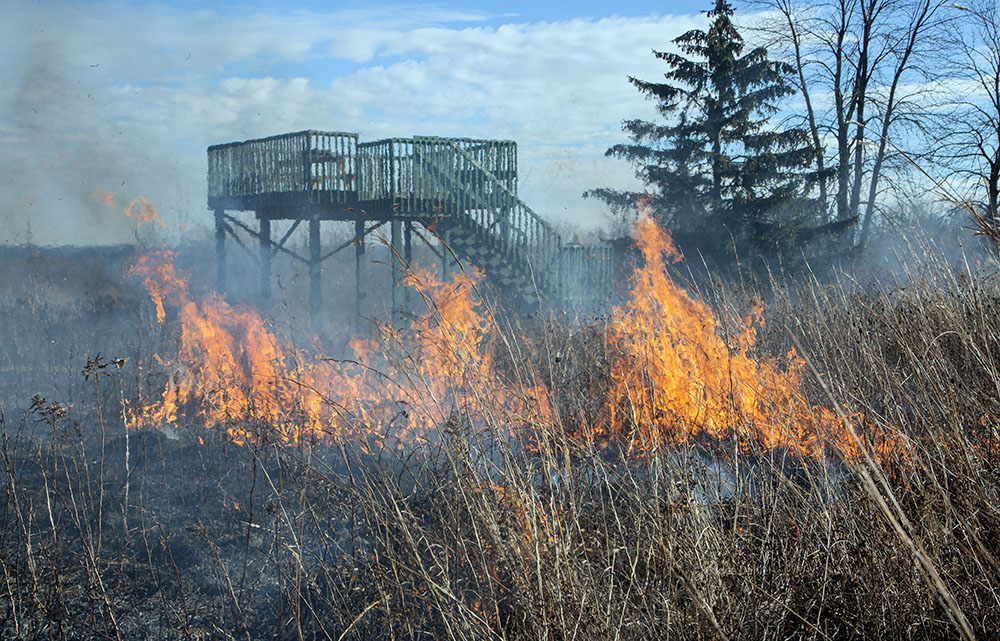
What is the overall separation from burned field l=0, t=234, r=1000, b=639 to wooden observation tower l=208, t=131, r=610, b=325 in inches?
141

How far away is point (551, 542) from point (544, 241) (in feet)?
39.5

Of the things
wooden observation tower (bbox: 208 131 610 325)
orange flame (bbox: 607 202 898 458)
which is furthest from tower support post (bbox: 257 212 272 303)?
orange flame (bbox: 607 202 898 458)

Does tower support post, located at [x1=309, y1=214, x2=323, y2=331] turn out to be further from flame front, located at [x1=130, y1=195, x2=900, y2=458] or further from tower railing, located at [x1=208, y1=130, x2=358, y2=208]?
flame front, located at [x1=130, y1=195, x2=900, y2=458]

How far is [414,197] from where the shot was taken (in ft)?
43.4

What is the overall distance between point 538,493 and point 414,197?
10.5m

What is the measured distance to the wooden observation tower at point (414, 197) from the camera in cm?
1329

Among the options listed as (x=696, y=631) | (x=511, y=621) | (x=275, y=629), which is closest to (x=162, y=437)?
(x=275, y=629)

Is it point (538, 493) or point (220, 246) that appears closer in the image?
point (538, 493)

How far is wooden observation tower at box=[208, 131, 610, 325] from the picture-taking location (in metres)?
13.3

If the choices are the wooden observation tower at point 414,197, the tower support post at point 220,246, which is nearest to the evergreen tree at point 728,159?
the wooden observation tower at point 414,197

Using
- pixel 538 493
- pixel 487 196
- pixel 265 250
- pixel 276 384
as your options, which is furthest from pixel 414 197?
pixel 538 493

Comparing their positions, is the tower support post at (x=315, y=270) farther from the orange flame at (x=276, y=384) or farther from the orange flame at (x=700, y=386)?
the orange flame at (x=700, y=386)

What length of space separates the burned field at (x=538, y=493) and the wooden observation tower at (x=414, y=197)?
3.59m

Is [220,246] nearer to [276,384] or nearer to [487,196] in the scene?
[487,196]
